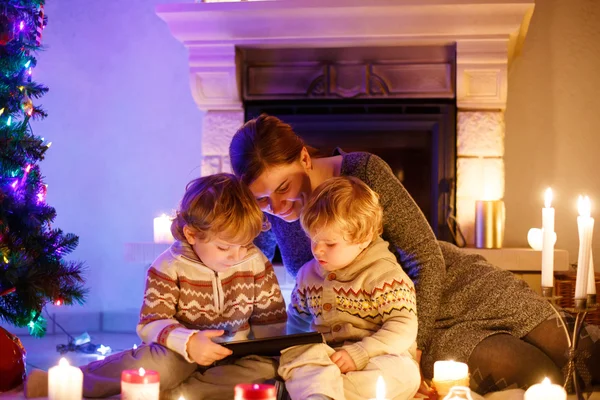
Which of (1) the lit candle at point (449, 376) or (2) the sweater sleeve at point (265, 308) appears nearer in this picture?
(1) the lit candle at point (449, 376)

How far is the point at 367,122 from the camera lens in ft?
10.6

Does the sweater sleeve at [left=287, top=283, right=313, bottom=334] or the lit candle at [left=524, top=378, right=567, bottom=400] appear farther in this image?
the sweater sleeve at [left=287, top=283, right=313, bottom=334]

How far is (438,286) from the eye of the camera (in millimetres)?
1887

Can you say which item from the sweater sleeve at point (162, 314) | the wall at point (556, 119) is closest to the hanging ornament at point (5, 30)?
the sweater sleeve at point (162, 314)

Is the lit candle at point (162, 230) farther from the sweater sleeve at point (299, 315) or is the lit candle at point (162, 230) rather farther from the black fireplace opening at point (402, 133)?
the sweater sleeve at point (299, 315)

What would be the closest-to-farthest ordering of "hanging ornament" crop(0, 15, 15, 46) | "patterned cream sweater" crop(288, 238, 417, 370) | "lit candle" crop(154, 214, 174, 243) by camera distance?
"patterned cream sweater" crop(288, 238, 417, 370) < "hanging ornament" crop(0, 15, 15, 46) < "lit candle" crop(154, 214, 174, 243)

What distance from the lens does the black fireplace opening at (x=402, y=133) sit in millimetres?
3195

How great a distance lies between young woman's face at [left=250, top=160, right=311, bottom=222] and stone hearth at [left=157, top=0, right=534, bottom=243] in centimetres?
136

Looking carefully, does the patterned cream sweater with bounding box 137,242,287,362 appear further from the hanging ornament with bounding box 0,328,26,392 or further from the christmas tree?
the christmas tree

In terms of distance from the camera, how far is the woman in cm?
179

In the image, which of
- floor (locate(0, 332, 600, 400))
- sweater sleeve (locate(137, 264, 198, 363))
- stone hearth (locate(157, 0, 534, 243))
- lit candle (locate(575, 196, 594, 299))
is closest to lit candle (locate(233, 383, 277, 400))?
sweater sleeve (locate(137, 264, 198, 363))

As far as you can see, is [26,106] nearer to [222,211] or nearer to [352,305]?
[222,211]

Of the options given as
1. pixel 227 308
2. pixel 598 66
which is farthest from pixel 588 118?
pixel 227 308

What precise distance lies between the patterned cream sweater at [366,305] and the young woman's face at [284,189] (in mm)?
177
